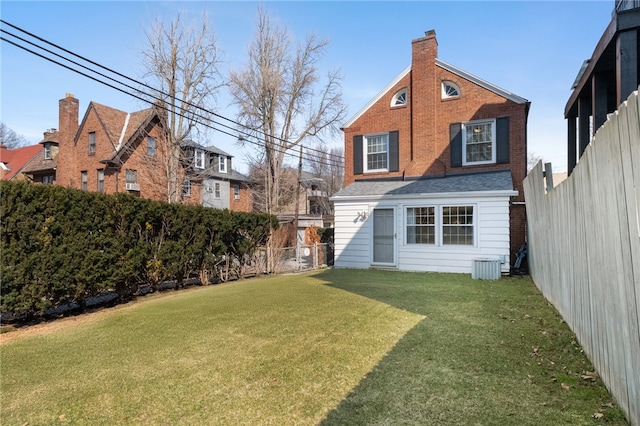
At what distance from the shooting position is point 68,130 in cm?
2452

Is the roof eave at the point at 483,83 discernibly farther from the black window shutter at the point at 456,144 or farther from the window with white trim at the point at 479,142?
the black window shutter at the point at 456,144

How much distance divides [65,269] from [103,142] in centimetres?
1977

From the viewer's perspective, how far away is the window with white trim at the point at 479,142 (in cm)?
1341

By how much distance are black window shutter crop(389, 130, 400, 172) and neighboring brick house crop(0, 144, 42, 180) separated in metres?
29.0

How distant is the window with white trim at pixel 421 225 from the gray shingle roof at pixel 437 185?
0.66 metres

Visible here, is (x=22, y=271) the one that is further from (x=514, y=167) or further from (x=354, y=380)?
(x=514, y=167)

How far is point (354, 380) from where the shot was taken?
360cm

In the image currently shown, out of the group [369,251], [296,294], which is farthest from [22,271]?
[369,251]

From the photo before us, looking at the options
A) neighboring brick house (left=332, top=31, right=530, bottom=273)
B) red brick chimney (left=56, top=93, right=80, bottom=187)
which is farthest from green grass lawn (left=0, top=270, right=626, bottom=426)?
red brick chimney (left=56, top=93, right=80, bottom=187)

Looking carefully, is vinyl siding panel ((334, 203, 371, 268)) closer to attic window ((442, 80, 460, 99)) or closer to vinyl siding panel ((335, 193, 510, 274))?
vinyl siding panel ((335, 193, 510, 274))

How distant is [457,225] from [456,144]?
3.79 metres

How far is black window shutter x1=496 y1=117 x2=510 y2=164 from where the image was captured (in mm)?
13016

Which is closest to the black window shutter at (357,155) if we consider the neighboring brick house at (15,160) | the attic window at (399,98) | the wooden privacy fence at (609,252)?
the attic window at (399,98)

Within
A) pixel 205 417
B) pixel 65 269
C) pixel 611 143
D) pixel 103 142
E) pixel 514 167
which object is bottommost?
pixel 205 417
